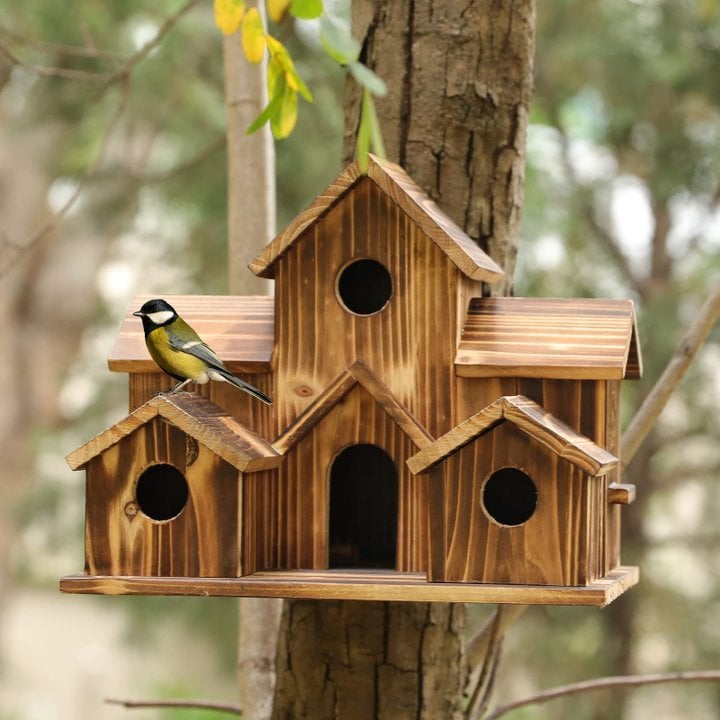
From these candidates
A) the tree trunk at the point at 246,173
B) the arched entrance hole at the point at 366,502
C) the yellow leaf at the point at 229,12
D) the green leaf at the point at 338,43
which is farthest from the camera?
the tree trunk at the point at 246,173

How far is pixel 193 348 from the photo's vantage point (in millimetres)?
1628

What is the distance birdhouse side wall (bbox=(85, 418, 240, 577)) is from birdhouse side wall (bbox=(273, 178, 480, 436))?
0.15 metres

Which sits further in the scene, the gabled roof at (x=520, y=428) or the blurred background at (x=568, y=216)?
the blurred background at (x=568, y=216)

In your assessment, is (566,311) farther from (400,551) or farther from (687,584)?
(687,584)

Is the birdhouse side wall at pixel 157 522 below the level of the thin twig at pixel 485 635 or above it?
above

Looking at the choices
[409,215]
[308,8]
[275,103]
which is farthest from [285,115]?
[409,215]

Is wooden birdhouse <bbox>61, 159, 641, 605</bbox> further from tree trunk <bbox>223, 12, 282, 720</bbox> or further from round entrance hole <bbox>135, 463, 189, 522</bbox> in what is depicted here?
tree trunk <bbox>223, 12, 282, 720</bbox>

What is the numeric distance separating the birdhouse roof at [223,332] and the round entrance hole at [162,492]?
148mm

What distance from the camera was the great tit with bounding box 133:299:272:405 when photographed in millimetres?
1630

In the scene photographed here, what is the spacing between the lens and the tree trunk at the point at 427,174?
189 centimetres

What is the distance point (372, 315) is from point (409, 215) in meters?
0.14

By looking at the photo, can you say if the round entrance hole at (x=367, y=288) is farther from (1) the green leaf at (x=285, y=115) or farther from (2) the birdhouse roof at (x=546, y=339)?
(1) the green leaf at (x=285, y=115)

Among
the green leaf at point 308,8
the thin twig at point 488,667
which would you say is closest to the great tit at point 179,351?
the thin twig at point 488,667

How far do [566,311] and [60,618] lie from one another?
8897 mm
